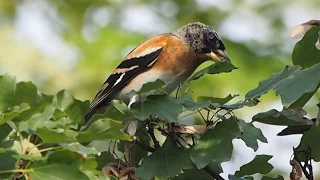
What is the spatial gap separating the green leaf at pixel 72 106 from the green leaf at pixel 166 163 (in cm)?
19

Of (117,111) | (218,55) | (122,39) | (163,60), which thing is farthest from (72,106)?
(122,39)

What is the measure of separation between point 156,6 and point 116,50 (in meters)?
1.04

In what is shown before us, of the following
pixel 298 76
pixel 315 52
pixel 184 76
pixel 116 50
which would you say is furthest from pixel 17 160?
pixel 116 50

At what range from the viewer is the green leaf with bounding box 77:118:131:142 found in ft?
4.57

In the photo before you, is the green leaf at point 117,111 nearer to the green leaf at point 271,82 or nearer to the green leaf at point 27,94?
the green leaf at point 27,94

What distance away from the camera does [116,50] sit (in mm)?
5266

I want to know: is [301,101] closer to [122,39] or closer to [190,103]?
[190,103]

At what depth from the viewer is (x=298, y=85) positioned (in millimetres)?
1522

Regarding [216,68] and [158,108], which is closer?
[158,108]

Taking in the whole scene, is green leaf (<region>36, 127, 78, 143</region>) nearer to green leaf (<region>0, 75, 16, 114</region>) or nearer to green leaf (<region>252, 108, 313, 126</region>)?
green leaf (<region>0, 75, 16, 114</region>)

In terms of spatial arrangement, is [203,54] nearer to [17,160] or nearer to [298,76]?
[298,76]

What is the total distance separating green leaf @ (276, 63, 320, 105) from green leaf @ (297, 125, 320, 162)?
0.61 feet

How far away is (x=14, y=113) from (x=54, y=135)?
0.09 metres

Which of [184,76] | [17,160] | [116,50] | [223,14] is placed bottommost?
[17,160]
